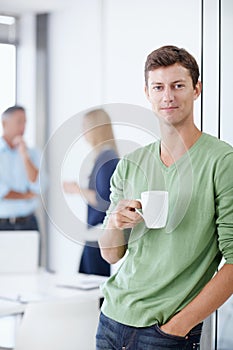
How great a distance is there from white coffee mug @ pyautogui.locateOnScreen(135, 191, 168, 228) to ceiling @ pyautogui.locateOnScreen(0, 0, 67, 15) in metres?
3.39

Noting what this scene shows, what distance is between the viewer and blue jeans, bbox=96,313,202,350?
133 cm

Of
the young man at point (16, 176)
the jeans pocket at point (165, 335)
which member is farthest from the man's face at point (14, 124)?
the jeans pocket at point (165, 335)

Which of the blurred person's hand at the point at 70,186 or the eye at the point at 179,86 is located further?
the blurred person's hand at the point at 70,186

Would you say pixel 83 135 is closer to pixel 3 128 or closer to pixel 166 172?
pixel 166 172

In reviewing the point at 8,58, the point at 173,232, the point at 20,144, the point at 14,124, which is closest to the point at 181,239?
the point at 173,232

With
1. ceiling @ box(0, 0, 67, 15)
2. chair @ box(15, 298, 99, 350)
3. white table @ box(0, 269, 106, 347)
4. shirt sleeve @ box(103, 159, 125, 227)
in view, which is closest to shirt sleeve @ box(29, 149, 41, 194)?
ceiling @ box(0, 0, 67, 15)

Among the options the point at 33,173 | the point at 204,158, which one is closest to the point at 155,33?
the point at 33,173

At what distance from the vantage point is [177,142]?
4.48 ft

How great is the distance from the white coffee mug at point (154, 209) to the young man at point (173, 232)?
0.04ft

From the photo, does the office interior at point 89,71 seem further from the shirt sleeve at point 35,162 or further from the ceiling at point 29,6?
the shirt sleeve at point 35,162

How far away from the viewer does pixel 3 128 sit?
4.48 metres

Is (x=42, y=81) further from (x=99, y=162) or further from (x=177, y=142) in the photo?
(x=177, y=142)

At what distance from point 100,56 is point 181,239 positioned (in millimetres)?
2897

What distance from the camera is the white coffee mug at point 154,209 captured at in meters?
1.32
